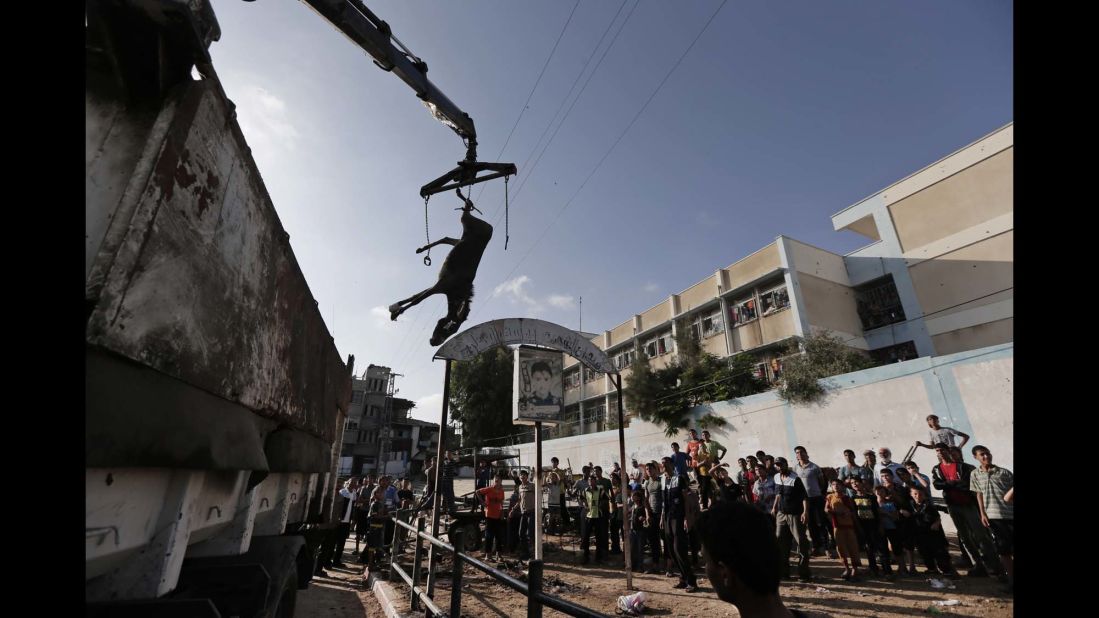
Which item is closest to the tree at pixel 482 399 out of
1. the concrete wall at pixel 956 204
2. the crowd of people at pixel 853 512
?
the concrete wall at pixel 956 204

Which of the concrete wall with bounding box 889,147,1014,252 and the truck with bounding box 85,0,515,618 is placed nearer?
the truck with bounding box 85,0,515,618

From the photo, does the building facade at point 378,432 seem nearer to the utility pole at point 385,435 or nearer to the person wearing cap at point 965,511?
the utility pole at point 385,435

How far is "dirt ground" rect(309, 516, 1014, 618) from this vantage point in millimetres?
5996

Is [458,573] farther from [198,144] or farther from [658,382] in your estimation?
[658,382]

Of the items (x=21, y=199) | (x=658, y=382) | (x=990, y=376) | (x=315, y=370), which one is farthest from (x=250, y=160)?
(x=658, y=382)

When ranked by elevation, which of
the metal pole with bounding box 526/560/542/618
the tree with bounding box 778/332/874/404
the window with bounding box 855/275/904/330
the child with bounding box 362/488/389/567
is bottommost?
the child with bounding box 362/488/389/567

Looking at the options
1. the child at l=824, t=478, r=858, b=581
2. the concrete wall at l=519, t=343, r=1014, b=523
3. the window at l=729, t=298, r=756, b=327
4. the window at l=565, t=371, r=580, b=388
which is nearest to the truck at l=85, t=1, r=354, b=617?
the child at l=824, t=478, r=858, b=581

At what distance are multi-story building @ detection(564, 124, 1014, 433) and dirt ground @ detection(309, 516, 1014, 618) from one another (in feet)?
38.0

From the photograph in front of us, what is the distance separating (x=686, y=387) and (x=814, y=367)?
5.63 metres

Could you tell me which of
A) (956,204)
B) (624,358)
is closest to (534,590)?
(956,204)

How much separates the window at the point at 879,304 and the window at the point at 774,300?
12.8 ft

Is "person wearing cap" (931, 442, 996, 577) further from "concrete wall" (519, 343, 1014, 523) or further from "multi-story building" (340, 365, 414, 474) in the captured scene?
"multi-story building" (340, 365, 414, 474)

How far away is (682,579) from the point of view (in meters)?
7.57
